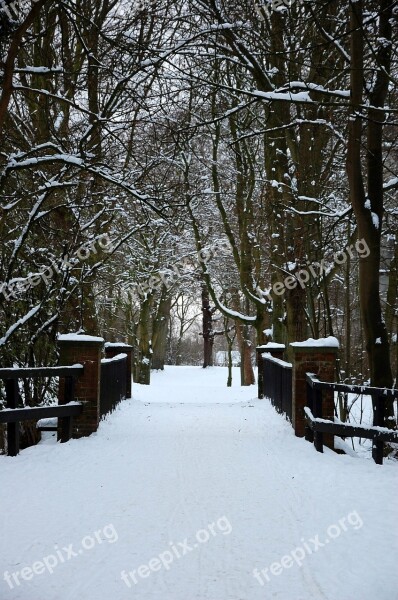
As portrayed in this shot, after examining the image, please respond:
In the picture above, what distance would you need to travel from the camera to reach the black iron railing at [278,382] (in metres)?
9.40

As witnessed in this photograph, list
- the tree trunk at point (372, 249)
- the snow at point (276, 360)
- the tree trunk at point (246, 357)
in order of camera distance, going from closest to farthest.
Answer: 1. the tree trunk at point (372, 249)
2. the snow at point (276, 360)
3. the tree trunk at point (246, 357)

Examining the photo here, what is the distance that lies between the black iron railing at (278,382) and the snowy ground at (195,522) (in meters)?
1.48

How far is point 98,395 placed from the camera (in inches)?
328

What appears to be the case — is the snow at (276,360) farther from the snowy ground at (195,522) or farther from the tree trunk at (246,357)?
the tree trunk at (246,357)

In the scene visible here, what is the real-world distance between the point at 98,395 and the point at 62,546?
4.36 m

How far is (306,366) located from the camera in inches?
324

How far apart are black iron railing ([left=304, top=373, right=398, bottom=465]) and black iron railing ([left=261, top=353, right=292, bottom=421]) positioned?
1.41m

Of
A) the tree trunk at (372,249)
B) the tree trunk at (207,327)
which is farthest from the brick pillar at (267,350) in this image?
the tree trunk at (207,327)

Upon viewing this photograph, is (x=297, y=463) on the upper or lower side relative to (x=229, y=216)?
lower

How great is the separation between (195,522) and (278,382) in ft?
20.8

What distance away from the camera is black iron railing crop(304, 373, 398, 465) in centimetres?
649

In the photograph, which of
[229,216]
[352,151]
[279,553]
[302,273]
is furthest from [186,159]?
[279,553]

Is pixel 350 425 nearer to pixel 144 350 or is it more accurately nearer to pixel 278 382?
pixel 278 382

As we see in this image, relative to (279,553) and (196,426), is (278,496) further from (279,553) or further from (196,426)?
(196,426)
